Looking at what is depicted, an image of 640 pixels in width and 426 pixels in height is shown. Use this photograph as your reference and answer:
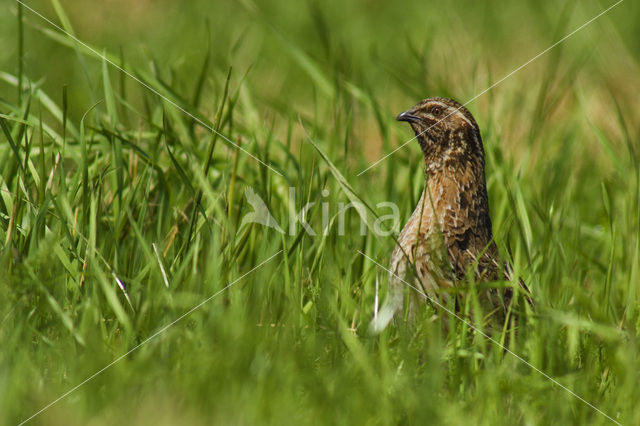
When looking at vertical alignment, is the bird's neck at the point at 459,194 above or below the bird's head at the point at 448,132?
below

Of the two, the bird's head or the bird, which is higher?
the bird's head

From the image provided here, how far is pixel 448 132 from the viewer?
3299 mm

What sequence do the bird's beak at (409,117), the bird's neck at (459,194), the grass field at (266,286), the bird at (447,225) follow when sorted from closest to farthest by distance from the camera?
1. the grass field at (266,286)
2. the bird at (447,225)
3. the bird's neck at (459,194)
4. the bird's beak at (409,117)

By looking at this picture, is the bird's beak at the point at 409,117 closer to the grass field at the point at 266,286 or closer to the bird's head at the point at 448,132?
the bird's head at the point at 448,132

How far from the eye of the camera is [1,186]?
3.25 m

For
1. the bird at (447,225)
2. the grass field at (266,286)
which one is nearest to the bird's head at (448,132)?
the bird at (447,225)

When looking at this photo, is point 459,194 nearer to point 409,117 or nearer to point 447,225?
point 447,225

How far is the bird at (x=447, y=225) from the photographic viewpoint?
3006 mm

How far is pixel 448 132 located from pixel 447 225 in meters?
0.35

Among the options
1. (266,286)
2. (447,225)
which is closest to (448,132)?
(447,225)

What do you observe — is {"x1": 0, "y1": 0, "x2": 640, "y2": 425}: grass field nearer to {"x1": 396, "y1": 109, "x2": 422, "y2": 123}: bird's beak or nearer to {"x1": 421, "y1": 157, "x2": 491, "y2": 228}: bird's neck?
{"x1": 421, "y1": 157, "x2": 491, "y2": 228}: bird's neck

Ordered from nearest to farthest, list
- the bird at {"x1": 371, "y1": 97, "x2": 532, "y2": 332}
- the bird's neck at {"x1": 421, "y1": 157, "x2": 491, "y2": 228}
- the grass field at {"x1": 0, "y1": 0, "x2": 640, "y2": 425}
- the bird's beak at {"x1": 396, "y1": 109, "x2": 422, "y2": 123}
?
the grass field at {"x1": 0, "y1": 0, "x2": 640, "y2": 425} < the bird at {"x1": 371, "y1": 97, "x2": 532, "y2": 332} < the bird's neck at {"x1": 421, "y1": 157, "x2": 491, "y2": 228} < the bird's beak at {"x1": 396, "y1": 109, "x2": 422, "y2": 123}

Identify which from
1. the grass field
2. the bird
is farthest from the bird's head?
the grass field

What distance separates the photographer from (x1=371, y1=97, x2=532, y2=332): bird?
3.01m
